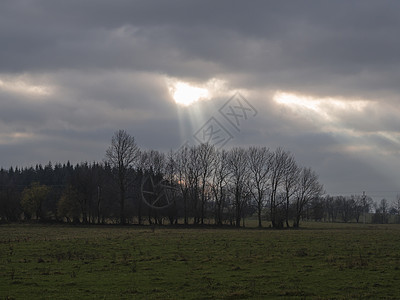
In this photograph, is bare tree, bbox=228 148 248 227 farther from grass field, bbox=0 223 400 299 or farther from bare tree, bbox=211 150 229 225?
grass field, bbox=0 223 400 299

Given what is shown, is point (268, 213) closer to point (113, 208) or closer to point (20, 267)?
point (113, 208)

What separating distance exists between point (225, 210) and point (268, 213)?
10.5 m

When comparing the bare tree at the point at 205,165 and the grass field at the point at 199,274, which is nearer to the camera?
the grass field at the point at 199,274

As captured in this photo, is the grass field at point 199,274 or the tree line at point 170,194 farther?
the tree line at point 170,194

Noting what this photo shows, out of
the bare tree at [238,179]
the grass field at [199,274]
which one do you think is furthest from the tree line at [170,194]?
the grass field at [199,274]

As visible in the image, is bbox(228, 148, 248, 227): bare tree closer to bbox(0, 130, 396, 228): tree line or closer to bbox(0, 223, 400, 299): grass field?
bbox(0, 130, 396, 228): tree line

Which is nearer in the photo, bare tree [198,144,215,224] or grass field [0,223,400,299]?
grass field [0,223,400,299]

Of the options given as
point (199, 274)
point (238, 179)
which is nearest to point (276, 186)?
point (238, 179)

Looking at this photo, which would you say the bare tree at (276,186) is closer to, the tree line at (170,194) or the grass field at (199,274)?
the tree line at (170,194)

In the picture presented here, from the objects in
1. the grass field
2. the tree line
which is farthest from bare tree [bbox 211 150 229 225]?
the grass field

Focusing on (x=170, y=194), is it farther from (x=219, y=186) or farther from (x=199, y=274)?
(x=199, y=274)

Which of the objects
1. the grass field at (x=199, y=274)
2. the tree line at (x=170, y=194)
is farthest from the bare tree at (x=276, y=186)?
the grass field at (x=199, y=274)

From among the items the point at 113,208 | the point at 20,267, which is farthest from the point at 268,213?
the point at 20,267

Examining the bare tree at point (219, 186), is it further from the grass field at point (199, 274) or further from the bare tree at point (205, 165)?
the grass field at point (199, 274)
